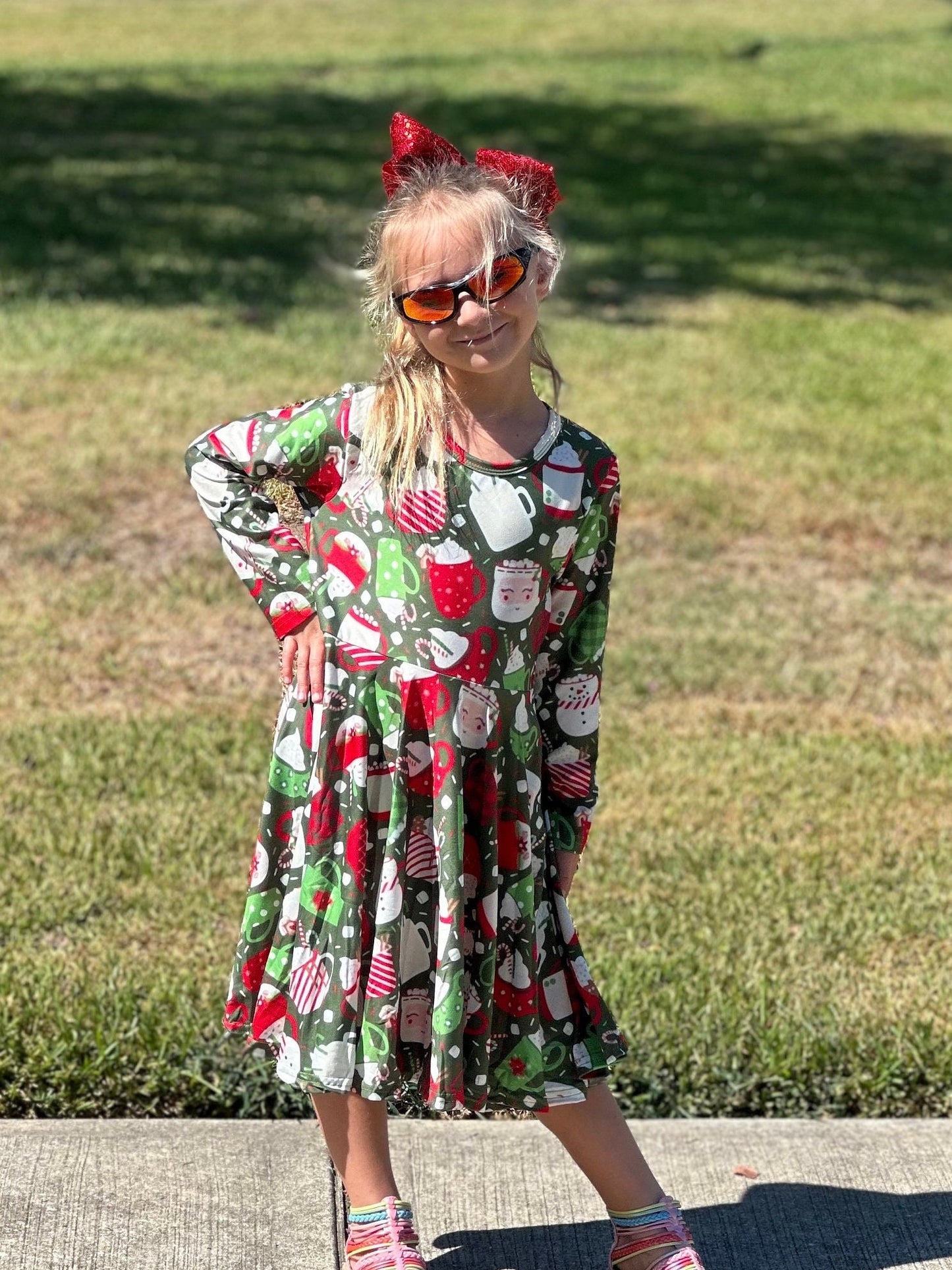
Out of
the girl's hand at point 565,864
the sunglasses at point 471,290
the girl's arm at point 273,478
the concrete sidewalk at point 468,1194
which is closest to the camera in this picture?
the sunglasses at point 471,290

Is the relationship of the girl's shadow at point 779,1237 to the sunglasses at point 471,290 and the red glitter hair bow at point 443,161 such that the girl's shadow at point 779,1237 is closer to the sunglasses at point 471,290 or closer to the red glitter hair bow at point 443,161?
the sunglasses at point 471,290

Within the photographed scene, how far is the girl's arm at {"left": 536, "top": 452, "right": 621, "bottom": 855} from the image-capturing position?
2484mm

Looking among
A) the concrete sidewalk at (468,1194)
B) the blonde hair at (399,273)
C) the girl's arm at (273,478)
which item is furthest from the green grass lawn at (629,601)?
the blonde hair at (399,273)

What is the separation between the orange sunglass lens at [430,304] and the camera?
7.54ft

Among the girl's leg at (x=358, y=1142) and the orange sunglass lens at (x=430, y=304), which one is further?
the girl's leg at (x=358, y=1142)

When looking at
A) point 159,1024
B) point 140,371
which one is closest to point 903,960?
point 159,1024

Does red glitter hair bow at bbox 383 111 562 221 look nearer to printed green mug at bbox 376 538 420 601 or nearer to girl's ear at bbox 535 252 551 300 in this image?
girl's ear at bbox 535 252 551 300

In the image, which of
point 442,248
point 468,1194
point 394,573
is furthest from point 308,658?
point 468,1194

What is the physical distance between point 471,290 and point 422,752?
0.64 meters

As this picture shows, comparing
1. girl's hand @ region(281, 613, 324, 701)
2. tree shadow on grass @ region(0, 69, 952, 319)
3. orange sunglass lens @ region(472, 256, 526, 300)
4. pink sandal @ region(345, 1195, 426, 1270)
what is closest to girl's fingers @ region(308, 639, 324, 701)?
girl's hand @ region(281, 613, 324, 701)

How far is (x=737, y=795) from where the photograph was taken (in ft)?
14.4

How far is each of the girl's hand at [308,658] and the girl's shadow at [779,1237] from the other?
95cm

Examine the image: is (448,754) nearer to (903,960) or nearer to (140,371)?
(903,960)

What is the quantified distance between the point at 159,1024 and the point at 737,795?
1789mm
